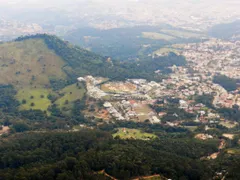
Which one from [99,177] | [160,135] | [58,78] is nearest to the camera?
[99,177]

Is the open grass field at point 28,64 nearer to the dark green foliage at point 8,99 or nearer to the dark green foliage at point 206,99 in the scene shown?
the dark green foliage at point 8,99

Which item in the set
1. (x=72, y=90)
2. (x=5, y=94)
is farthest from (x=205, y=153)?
(x=5, y=94)

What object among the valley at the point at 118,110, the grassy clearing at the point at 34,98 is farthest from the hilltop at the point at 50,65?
the grassy clearing at the point at 34,98

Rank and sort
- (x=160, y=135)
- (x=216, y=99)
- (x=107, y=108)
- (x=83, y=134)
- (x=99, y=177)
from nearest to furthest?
(x=99, y=177) → (x=83, y=134) → (x=160, y=135) → (x=107, y=108) → (x=216, y=99)

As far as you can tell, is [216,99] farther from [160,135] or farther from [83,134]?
[83,134]

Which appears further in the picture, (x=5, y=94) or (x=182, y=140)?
(x=5, y=94)

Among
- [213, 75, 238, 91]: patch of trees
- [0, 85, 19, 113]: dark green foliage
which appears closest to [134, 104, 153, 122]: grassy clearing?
[0, 85, 19, 113]: dark green foliage

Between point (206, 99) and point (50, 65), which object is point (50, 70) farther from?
point (206, 99)
